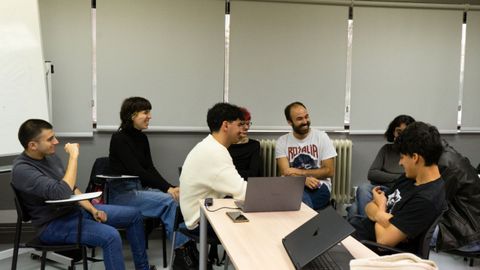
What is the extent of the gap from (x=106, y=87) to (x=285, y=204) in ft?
7.47

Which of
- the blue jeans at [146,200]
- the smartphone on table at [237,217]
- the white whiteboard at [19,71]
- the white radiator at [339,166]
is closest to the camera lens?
the smartphone on table at [237,217]

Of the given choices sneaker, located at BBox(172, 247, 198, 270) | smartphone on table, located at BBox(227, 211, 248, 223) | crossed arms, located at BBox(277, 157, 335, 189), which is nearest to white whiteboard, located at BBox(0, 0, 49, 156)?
sneaker, located at BBox(172, 247, 198, 270)

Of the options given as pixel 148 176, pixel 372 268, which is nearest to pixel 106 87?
pixel 148 176

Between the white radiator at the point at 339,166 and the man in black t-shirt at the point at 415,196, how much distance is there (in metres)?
2.10

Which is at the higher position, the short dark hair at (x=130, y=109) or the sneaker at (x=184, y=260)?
the short dark hair at (x=130, y=109)

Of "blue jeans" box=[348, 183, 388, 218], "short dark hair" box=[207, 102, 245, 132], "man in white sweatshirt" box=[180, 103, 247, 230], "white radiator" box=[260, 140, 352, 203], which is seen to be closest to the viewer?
"man in white sweatshirt" box=[180, 103, 247, 230]

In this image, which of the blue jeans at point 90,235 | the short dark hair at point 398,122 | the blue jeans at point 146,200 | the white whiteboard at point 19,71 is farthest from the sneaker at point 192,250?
the short dark hair at point 398,122

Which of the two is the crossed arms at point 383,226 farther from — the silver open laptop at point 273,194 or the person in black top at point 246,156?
the person in black top at point 246,156

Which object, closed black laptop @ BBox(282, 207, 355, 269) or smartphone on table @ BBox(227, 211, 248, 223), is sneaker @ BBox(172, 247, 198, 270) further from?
closed black laptop @ BBox(282, 207, 355, 269)

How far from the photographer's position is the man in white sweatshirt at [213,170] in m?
Result: 2.38

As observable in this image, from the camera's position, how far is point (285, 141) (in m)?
3.81

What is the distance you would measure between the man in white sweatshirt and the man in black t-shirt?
756 mm

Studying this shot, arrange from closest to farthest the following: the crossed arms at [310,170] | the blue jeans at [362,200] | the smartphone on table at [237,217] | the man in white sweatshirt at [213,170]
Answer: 1. the smartphone on table at [237,217]
2. the man in white sweatshirt at [213,170]
3. the blue jeans at [362,200]
4. the crossed arms at [310,170]

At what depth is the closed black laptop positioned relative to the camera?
59.1 inches
